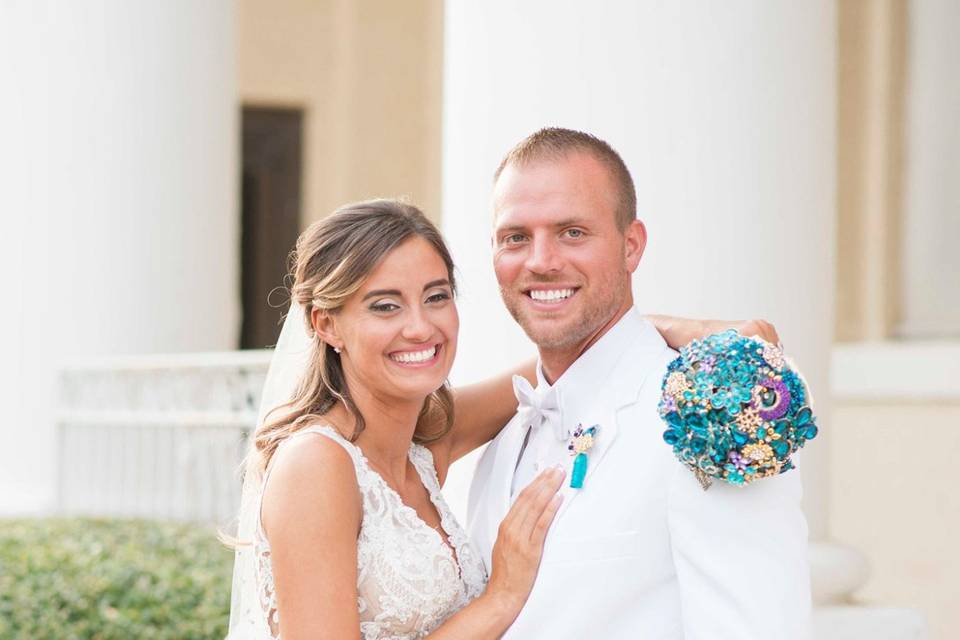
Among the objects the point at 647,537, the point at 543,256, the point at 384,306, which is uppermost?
the point at 543,256

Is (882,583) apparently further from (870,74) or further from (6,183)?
(6,183)

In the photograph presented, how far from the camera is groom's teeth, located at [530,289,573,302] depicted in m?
2.97

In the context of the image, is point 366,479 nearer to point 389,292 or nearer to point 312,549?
point 312,549

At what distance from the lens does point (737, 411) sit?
2434 millimetres

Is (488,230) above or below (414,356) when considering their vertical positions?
above

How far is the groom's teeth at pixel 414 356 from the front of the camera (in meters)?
3.17

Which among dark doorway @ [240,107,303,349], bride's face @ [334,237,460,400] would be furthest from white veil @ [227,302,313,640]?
dark doorway @ [240,107,303,349]

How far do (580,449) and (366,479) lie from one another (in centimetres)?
53

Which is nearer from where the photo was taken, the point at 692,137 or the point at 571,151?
the point at 571,151

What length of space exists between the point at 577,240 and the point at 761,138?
1027mm

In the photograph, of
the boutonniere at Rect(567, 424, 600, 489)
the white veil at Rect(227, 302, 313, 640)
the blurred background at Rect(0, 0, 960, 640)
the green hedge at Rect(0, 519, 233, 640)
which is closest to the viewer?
the boutonniere at Rect(567, 424, 600, 489)

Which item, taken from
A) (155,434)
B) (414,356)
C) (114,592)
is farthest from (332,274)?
(155,434)

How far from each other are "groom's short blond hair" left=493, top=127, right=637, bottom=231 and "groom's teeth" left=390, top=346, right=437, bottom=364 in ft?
1.48

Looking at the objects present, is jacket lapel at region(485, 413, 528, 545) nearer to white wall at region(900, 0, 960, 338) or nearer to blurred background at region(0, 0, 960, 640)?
blurred background at region(0, 0, 960, 640)
